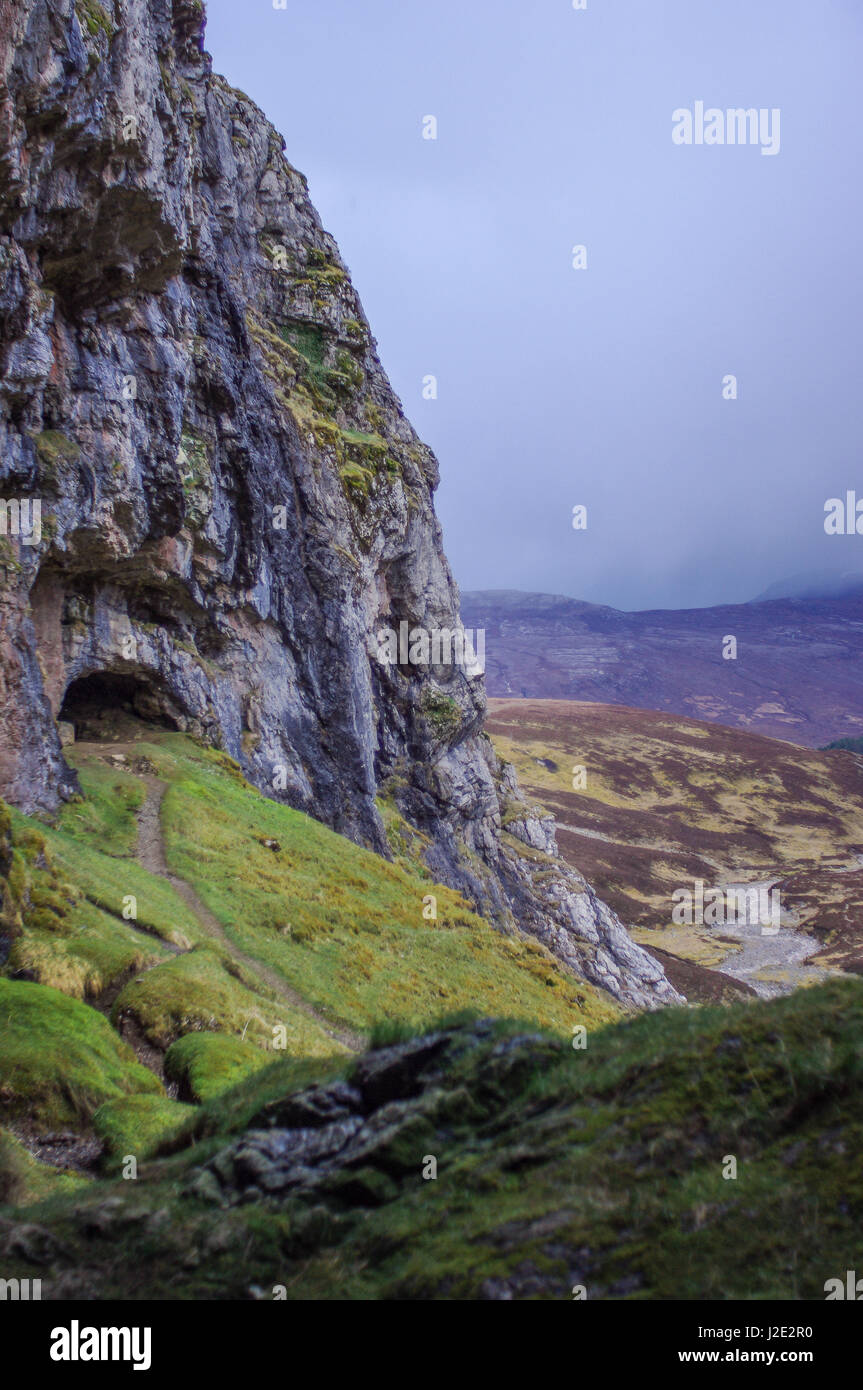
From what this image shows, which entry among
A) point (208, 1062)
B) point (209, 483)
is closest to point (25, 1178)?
point (208, 1062)

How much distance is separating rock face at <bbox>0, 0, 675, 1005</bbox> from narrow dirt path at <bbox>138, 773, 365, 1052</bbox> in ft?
9.91

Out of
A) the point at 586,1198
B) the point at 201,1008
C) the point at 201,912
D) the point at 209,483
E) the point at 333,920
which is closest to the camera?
the point at 586,1198

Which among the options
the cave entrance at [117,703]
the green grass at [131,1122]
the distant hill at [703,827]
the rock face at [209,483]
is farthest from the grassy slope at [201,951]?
the distant hill at [703,827]

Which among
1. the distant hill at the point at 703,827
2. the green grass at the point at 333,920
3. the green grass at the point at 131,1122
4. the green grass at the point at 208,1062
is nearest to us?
the green grass at the point at 131,1122

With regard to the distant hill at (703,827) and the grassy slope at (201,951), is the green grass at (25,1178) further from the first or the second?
the distant hill at (703,827)

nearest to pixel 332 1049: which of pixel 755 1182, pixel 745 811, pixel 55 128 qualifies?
pixel 755 1182

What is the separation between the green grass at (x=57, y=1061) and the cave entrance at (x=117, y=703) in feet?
72.4

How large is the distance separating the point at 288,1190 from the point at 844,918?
80980 millimetres

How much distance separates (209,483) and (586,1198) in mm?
34861

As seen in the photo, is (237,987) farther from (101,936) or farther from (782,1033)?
(782,1033)

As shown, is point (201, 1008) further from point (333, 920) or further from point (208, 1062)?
point (333, 920)

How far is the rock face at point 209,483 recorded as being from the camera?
22.6 meters

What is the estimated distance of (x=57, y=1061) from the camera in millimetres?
10695

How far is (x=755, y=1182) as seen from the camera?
5.09 metres
